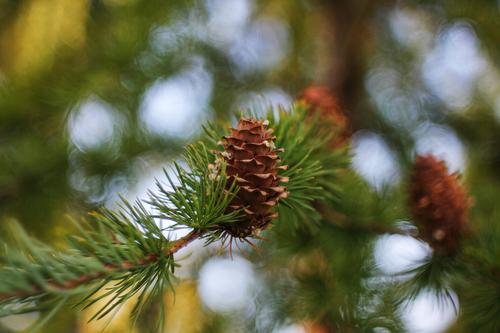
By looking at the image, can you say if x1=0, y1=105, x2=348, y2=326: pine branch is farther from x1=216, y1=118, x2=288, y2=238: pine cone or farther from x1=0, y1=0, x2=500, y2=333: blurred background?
x1=0, y1=0, x2=500, y2=333: blurred background

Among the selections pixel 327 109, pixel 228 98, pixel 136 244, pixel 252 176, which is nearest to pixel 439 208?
pixel 327 109

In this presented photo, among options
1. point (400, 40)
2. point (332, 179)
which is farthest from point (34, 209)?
point (400, 40)

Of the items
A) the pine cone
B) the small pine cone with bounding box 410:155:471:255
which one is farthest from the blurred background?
the pine cone

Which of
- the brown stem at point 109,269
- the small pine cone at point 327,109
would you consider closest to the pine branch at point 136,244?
the brown stem at point 109,269

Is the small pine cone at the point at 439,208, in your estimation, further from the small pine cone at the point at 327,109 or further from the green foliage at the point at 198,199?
the green foliage at the point at 198,199

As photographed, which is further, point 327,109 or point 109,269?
point 327,109

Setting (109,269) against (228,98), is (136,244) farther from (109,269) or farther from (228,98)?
(228,98)
